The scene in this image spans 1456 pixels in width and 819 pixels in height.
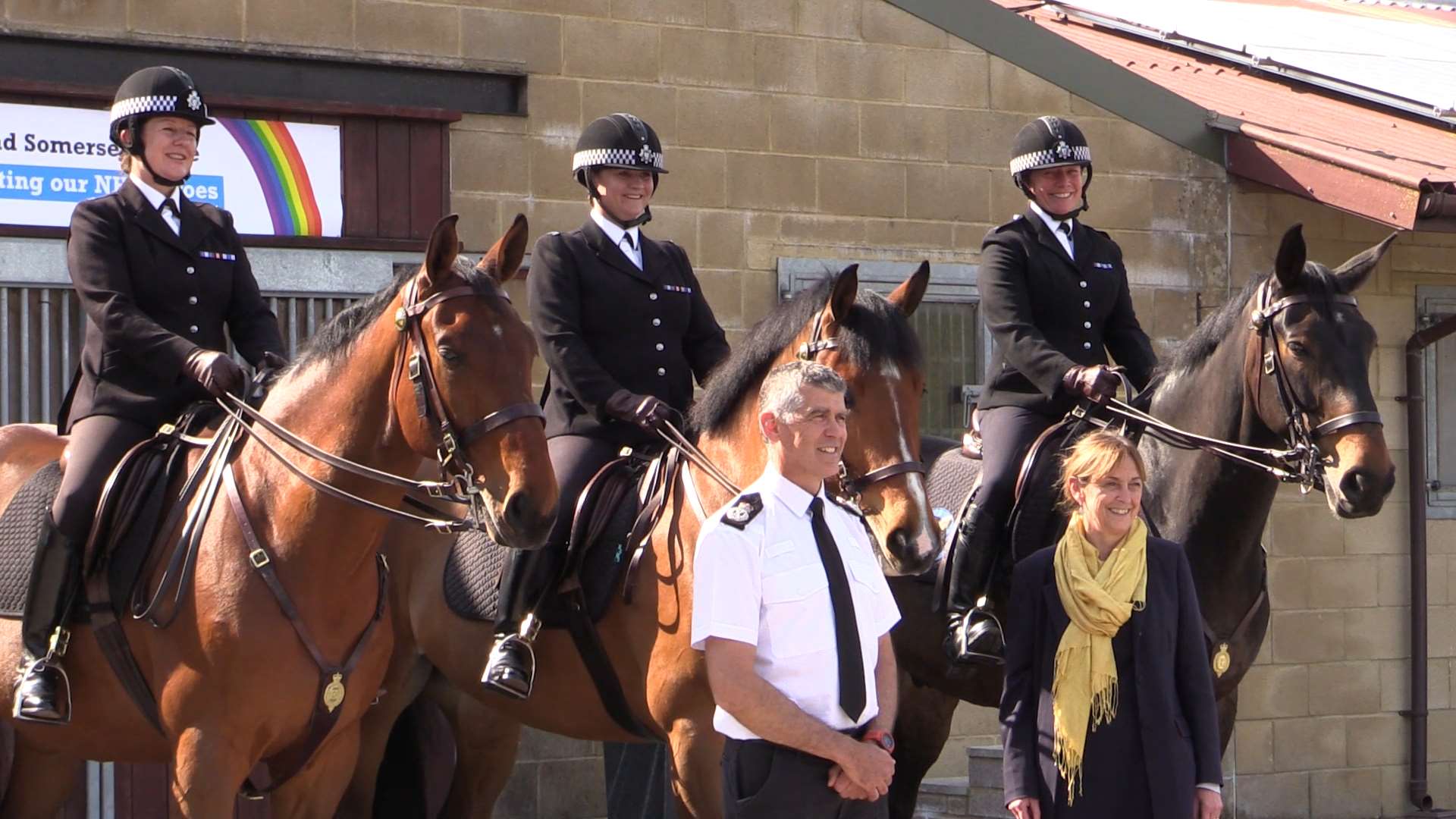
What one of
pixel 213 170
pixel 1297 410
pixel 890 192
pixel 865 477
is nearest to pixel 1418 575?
pixel 890 192

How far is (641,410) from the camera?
225 inches

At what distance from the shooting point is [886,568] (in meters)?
5.26

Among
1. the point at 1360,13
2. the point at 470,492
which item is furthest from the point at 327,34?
the point at 1360,13

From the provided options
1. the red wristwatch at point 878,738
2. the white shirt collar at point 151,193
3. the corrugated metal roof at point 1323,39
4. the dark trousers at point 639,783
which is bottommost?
the dark trousers at point 639,783

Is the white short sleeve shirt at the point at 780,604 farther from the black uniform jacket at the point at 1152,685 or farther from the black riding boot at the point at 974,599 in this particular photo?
the black riding boot at the point at 974,599

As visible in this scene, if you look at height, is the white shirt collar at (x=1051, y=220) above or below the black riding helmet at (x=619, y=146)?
below

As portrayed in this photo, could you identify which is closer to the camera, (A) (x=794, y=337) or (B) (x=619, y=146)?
(A) (x=794, y=337)

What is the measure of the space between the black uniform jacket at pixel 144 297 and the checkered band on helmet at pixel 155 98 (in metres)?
0.23

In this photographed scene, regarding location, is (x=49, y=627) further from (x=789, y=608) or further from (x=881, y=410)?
(x=789, y=608)

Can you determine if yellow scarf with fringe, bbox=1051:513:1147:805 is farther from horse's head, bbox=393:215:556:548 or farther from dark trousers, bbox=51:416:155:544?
dark trousers, bbox=51:416:155:544

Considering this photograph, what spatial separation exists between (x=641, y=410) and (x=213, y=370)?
1.34 meters

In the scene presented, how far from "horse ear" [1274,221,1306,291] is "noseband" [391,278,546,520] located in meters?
2.47

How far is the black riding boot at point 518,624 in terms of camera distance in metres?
5.80

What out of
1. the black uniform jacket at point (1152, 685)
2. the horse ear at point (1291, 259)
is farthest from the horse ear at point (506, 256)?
the horse ear at point (1291, 259)
